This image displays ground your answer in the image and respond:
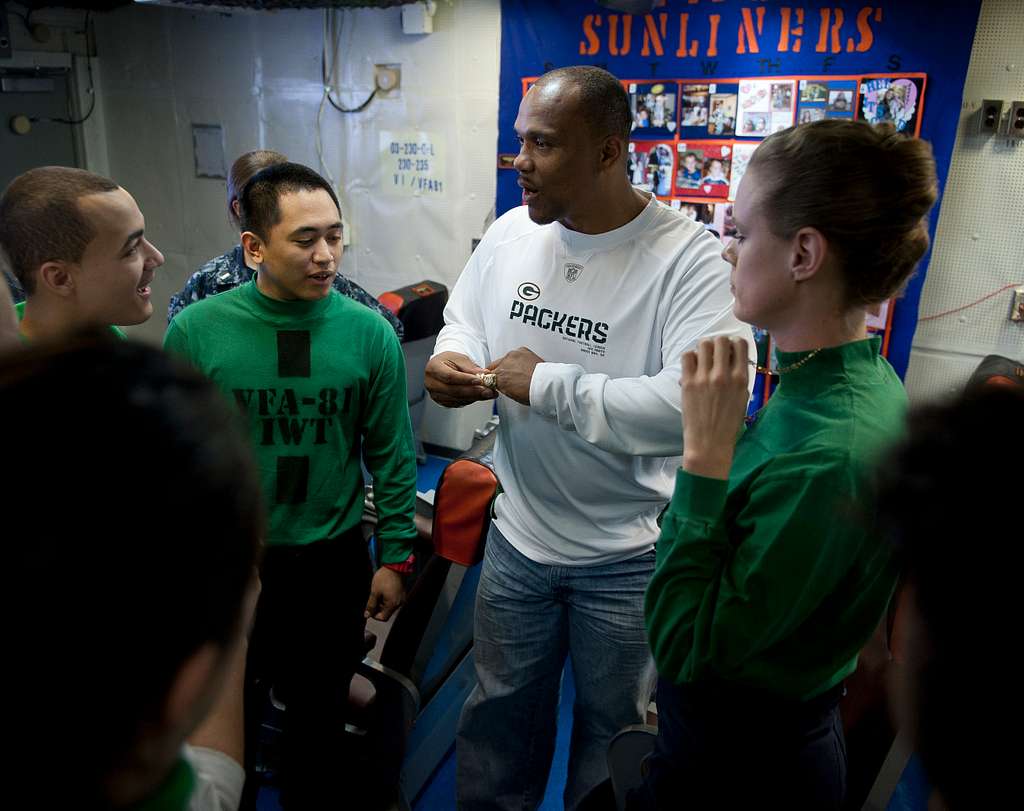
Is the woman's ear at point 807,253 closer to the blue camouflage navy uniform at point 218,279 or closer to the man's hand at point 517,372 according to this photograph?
the man's hand at point 517,372

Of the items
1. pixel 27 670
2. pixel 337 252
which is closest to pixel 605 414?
pixel 337 252

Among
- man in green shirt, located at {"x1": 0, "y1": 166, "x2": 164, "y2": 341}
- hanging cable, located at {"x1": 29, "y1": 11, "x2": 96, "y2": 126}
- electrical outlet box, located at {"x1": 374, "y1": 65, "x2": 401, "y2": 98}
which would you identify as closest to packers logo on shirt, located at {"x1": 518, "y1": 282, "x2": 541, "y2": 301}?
man in green shirt, located at {"x1": 0, "y1": 166, "x2": 164, "y2": 341}

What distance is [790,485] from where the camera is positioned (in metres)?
0.98

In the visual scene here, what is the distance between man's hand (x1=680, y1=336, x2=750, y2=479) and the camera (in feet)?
3.33

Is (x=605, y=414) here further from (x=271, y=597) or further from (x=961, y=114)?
(x=961, y=114)

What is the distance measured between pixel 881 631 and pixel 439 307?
3394 millimetres

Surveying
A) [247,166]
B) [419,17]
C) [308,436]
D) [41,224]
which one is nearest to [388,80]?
[419,17]

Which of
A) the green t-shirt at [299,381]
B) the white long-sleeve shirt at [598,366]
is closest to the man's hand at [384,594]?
the green t-shirt at [299,381]

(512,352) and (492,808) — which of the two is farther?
(492,808)

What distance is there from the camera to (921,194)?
40.7 inches

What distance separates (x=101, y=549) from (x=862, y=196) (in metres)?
0.97

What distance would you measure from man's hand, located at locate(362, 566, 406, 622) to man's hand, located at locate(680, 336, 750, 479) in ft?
3.47

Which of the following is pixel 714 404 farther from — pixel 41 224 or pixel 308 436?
pixel 41 224

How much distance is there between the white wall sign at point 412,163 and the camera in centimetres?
457
